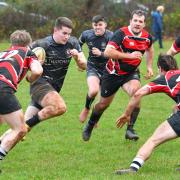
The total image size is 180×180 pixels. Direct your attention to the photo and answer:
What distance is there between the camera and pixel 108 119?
1133 cm

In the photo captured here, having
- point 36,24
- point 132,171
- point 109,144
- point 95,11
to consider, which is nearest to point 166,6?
point 95,11

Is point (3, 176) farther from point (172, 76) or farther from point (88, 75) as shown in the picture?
point (88, 75)

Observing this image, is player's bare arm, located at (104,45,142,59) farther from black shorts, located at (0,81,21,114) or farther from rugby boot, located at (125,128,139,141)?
black shorts, located at (0,81,21,114)

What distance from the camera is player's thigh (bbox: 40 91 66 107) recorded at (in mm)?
8266

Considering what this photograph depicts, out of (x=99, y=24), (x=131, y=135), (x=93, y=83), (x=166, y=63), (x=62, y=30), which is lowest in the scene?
(x=131, y=135)

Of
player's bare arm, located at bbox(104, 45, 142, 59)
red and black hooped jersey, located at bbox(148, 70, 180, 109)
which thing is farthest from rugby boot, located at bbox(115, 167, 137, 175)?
player's bare arm, located at bbox(104, 45, 142, 59)

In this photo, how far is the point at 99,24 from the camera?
34.6ft

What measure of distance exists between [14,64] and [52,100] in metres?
1.42

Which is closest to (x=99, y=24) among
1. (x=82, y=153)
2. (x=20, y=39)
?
(x=82, y=153)

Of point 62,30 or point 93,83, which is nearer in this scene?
point 62,30

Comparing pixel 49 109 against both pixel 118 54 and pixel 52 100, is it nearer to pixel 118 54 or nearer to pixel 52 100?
pixel 52 100

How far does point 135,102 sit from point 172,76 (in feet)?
1.75

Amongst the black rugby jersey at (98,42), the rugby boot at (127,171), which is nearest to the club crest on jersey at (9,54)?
the rugby boot at (127,171)

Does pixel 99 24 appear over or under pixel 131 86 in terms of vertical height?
over
